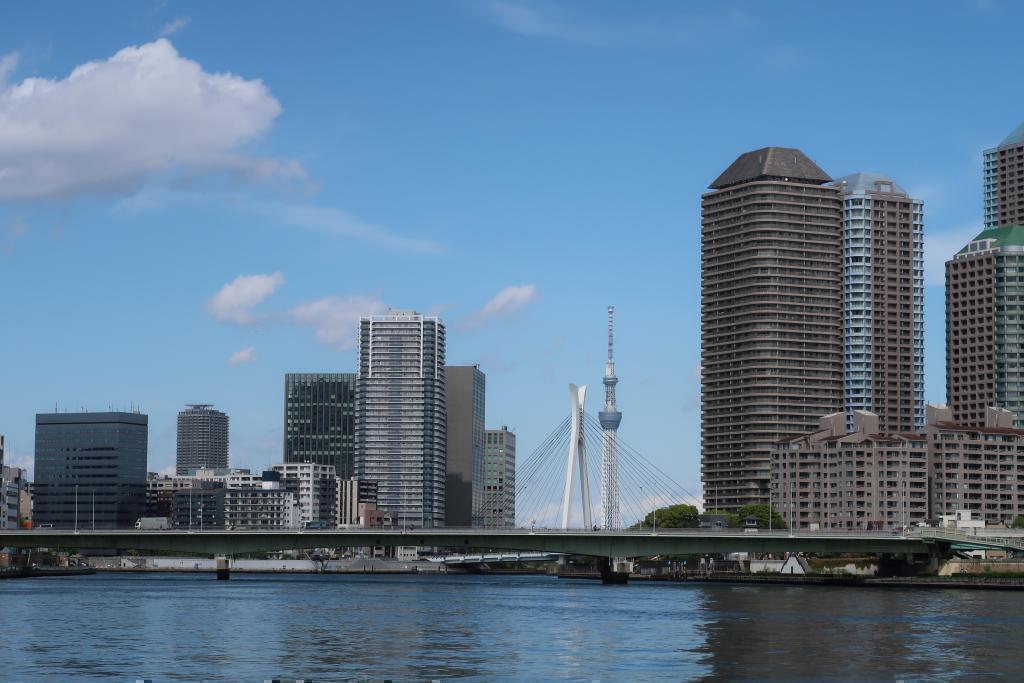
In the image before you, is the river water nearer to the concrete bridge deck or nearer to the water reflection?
the water reflection

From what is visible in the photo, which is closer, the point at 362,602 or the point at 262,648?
the point at 262,648

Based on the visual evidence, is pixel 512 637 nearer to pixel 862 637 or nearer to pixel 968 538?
pixel 862 637

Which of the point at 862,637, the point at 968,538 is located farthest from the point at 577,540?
the point at 862,637

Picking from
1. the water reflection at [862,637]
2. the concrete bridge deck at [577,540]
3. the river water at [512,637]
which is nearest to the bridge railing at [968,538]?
the concrete bridge deck at [577,540]

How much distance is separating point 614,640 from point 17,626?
1543 inches

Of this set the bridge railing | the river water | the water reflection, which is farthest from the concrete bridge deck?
the water reflection

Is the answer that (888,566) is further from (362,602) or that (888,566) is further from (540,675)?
(540,675)

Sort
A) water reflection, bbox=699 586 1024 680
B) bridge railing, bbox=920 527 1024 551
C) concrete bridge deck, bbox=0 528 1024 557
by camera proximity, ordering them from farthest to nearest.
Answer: bridge railing, bbox=920 527 1024 551 < concrete bridge deck, bbox=0 528 1024 557 < water reflection, bbox=699 586 1024 680

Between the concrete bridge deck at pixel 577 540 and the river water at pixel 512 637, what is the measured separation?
72.6 ft

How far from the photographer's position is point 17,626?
10844cm

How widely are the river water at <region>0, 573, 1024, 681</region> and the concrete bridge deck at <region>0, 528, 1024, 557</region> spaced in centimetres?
2212

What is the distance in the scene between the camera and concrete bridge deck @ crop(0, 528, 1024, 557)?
18375 centimetres

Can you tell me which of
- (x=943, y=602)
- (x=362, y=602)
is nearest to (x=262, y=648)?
(x=362, y=602)

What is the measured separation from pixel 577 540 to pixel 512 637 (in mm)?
93704
